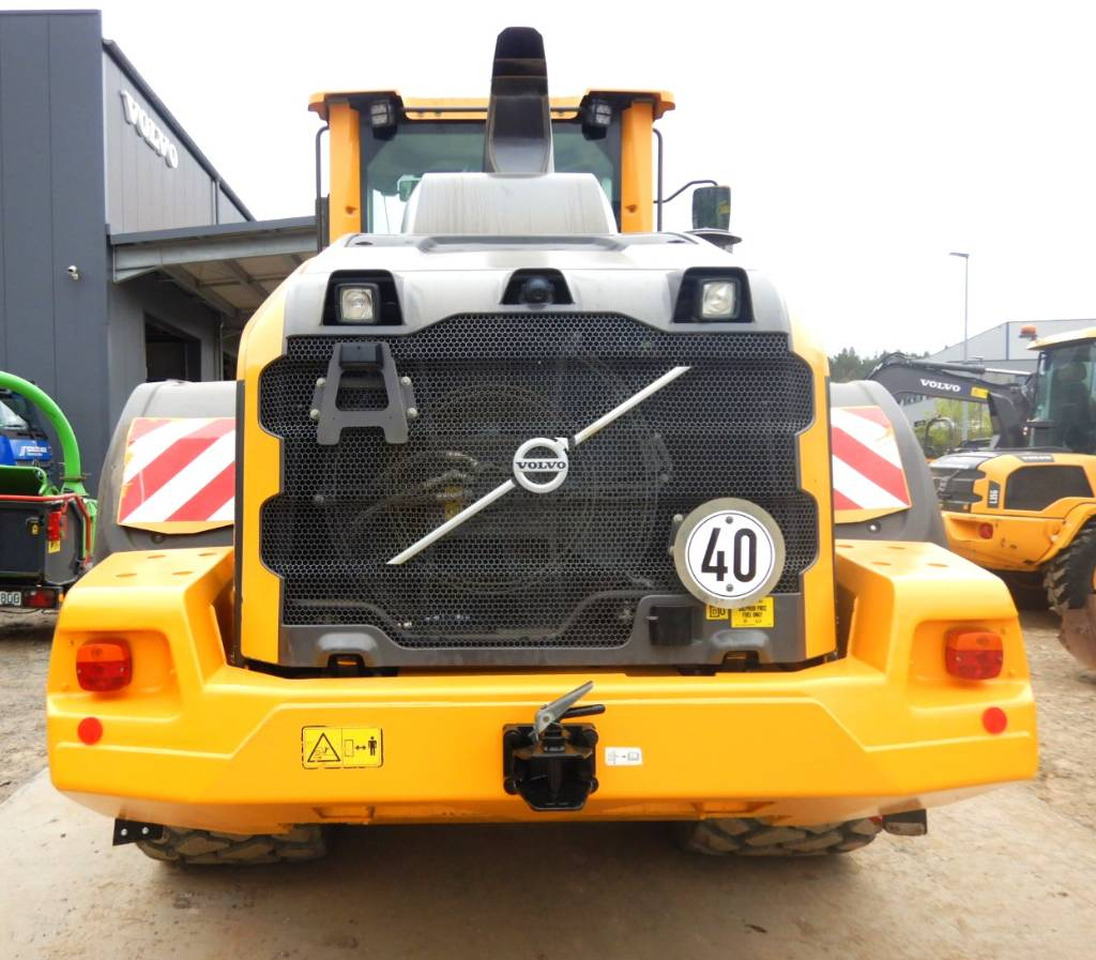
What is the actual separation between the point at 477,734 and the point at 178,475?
50.5 inches

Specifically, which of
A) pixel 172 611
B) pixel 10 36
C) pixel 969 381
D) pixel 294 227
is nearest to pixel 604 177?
pixel 172 611

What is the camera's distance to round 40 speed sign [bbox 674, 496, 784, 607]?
7.17 feet

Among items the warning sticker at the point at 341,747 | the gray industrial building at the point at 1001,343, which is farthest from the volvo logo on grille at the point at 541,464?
the gray industrial building at the point at 1001,343

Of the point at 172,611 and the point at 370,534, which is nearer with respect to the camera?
the point at 172,611

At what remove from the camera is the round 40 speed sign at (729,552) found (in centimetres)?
219

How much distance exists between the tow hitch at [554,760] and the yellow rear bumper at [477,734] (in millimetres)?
33

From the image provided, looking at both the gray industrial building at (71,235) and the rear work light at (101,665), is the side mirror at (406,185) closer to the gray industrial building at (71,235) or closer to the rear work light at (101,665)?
the rear work light at (101,665)

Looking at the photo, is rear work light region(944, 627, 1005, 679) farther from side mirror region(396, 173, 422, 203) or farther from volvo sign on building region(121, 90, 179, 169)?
volvo sign on building region(121, 90, 179, 169)

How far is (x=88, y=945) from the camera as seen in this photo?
8.79 feet

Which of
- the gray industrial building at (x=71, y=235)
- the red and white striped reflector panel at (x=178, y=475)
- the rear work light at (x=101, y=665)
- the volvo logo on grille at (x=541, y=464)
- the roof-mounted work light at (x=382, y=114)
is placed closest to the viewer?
the rear work light at (x=101, y=665)

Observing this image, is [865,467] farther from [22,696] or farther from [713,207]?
[22,696]

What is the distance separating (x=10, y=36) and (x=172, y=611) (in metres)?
13.9

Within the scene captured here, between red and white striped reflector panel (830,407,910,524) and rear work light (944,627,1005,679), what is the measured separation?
610mm

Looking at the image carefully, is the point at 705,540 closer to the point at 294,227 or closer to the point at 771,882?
the point at 771,882
